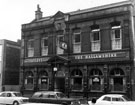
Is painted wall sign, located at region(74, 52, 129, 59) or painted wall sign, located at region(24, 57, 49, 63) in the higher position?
painted wall sign, located at region(74, 52, 129, 59)

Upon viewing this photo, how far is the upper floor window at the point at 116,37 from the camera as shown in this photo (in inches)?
909

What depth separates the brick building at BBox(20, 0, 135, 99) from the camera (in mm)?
22453

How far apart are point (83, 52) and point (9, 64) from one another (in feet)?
49.1

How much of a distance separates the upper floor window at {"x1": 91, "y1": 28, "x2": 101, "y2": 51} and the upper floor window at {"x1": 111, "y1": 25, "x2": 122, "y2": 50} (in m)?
1.69

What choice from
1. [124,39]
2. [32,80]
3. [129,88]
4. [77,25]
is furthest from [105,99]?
[32,80]

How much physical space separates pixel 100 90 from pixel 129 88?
3239 mm

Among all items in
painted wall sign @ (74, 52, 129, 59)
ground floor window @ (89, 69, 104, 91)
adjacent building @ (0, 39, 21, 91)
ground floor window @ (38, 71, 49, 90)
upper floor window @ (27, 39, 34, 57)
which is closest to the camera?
painted wall sign @ (74, 52, 129, 59)

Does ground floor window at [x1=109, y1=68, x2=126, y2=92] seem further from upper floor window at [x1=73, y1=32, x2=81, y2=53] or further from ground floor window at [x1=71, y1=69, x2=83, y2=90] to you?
upper floor window at [x1=73, y1=32, x2=81, y2=53]

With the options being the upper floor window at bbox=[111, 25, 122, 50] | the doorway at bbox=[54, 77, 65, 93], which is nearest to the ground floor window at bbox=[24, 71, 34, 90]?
the doorway at bbox=[54, 77, 65, 93]

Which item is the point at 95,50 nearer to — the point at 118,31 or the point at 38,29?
the point at 118,31

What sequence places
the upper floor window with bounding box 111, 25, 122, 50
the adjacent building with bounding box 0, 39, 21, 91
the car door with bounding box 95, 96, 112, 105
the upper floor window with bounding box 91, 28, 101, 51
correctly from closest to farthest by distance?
1. the car door with bounding box 95, 96, 112, 105
2. the upper floor window with bounding box 111, 25, 122, 50
3. the upper floor window with bounding box 91, 28, 101, 51
4. the adjacent building with bounding box 0, 39, 21, 91

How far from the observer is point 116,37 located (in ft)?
76.8

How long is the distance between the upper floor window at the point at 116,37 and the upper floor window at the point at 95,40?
1.69m

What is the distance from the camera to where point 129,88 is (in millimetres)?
21391
